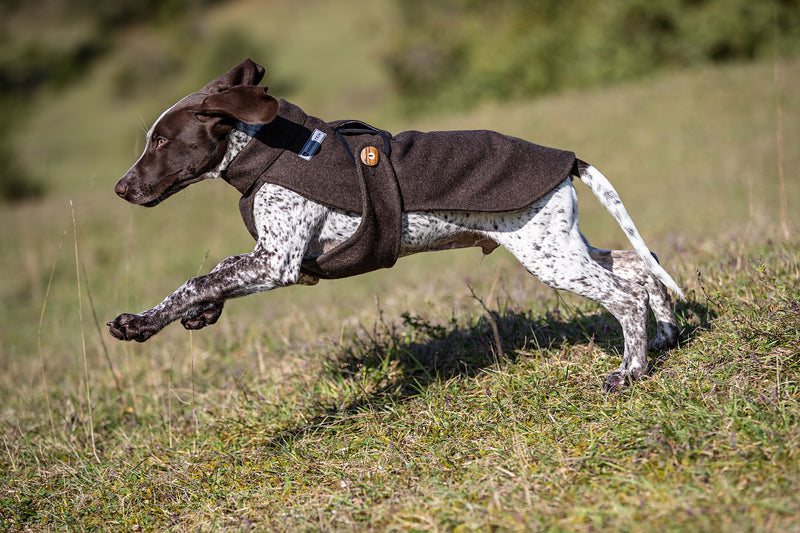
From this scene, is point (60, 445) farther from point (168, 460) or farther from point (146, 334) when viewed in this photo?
point (146, 334)

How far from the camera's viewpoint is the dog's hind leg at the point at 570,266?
12.7ft

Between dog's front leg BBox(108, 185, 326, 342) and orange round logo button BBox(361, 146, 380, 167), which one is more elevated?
orange round logo button BBox(361, 146, 380, 167)

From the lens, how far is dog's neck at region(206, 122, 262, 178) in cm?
Result: 380

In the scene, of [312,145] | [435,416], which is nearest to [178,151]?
[312,145]

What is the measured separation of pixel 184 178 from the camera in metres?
3.79

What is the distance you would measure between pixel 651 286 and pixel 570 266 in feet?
2.31

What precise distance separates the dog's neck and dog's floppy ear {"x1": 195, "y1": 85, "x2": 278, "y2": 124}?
0.72 feet

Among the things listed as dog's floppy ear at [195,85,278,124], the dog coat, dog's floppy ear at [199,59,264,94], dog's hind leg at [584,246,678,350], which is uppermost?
dog's floppy ear at [199,59,264,94]

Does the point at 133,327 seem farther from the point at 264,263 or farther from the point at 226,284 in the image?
the point at 264,263

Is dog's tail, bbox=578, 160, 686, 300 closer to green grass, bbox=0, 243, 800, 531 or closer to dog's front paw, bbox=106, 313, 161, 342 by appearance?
green grass, bbox=0, 243, 800, 531

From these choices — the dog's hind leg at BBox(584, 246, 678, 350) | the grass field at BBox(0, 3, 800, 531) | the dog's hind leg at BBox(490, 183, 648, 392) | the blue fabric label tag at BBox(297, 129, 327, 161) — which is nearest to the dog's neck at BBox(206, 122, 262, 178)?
the blue fabric label tag at BBox(297, 129, 327, 161)

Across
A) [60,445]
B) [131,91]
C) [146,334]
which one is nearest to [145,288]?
[60,445]

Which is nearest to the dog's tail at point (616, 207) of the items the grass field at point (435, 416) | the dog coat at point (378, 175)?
the dog coat at point (378, 175)

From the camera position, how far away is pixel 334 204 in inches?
146
